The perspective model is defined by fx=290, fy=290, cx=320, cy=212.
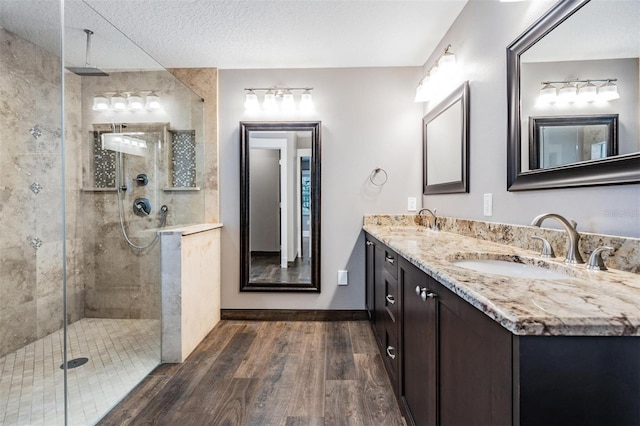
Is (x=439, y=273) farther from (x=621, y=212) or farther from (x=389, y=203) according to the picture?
(x=389, y=203)

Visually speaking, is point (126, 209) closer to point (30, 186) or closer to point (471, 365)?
point (30, 186)

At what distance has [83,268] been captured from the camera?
240 centimetres

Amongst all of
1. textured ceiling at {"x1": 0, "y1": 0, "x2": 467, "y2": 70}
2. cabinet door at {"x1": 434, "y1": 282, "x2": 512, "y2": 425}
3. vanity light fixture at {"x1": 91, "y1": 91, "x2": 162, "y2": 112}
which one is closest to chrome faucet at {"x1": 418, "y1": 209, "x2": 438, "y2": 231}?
textured ceiling at {"x1": 0, "y1": 0, "x2": 467, "y2": 70}

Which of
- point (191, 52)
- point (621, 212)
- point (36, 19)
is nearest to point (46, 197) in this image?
point (36, 19)

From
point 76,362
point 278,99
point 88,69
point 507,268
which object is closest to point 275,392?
point 76,362

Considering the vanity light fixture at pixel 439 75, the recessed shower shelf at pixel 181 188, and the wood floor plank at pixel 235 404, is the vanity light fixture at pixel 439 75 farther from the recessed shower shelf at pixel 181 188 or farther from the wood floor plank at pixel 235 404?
the wood floor plank at pixel 235 404

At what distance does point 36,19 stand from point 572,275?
3253mm

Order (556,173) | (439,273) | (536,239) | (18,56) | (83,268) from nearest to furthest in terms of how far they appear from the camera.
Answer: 1. (439,273)
2. (556,173)
3. (536,239)
4. (18,56)
5. (83,268)

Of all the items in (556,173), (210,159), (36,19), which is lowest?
(556,173)

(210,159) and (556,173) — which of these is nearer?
(556,173)

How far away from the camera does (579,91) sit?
3.42 feet

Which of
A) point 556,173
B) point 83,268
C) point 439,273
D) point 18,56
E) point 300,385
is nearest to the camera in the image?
point 439,273

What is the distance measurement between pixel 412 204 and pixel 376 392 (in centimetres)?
164

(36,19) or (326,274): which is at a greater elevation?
(36,19)
